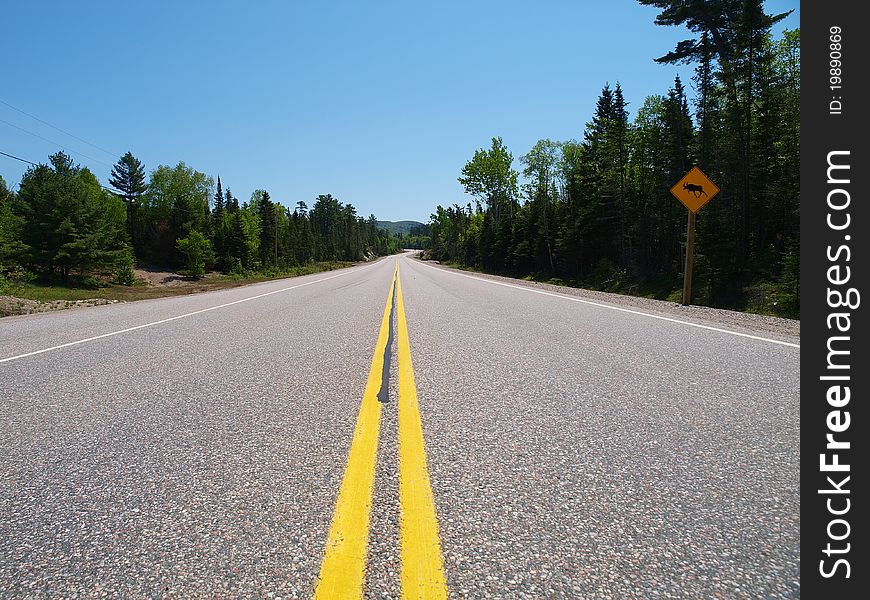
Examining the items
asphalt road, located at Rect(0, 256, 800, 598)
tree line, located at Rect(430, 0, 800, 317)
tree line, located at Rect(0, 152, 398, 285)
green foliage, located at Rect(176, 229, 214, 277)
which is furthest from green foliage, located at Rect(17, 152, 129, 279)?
tree line, located at Rect(430, 0, 800, 317)

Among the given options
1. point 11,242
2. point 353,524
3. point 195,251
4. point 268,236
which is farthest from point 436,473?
point 268,236

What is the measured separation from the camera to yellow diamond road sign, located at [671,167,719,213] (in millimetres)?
10625

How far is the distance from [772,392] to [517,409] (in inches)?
87.4

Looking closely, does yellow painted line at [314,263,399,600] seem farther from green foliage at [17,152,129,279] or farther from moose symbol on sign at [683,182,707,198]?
green foliage at [17,152,129,279]

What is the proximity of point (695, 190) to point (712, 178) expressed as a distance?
807 inches

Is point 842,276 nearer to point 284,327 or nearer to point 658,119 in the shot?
point 284,327

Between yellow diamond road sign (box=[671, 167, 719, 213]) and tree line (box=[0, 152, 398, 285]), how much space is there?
31.6m

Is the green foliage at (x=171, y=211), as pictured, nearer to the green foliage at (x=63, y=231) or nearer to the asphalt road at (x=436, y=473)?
the green foliage at (x=63, y=231)

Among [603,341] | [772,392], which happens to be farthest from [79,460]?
[603,341]

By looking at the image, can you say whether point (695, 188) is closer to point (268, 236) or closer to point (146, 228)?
point (268, 236)

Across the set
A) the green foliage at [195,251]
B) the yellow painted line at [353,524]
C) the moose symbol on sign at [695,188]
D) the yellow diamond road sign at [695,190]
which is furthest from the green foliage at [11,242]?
the moose symbol on sign at [695,188]

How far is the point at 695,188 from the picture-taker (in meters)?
10.7

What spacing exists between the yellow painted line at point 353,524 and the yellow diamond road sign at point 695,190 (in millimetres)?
10473

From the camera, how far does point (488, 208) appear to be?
56812 mm
